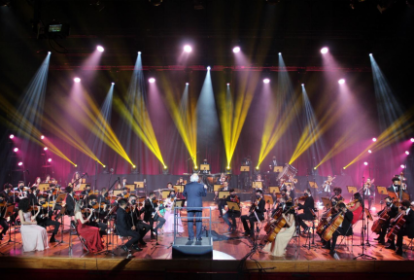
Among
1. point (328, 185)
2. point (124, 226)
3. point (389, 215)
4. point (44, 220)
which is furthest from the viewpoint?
point (328, 185)

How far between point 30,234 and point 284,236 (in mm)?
6188

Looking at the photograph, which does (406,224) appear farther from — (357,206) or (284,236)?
(284,236)

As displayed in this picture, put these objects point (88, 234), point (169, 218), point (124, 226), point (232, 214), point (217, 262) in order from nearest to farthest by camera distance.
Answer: point (217, 262) → point (124, 226) → point (88, 234) → point (232, 214) → point (169, 218)

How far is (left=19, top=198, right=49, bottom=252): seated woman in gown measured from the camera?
299 inches

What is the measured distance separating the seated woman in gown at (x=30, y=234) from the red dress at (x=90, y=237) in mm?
992

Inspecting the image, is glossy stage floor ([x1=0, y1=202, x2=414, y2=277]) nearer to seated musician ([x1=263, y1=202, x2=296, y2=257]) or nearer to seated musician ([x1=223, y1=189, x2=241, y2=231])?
seated musician ([x1=263, y1=202, x2=296, y2=257])

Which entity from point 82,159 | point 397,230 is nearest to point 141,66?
point 82,159

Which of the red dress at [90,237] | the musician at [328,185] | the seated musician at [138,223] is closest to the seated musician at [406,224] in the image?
the seated musician at [138,223]

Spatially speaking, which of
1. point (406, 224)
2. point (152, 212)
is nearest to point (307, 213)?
point (406, 224)

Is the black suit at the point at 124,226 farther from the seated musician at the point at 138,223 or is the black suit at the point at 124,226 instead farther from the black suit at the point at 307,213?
the black suit at the point at 307,213

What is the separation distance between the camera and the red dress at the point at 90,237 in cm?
757

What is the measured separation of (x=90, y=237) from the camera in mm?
7586

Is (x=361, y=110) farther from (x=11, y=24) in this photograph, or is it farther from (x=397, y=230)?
(x=11, y=24)

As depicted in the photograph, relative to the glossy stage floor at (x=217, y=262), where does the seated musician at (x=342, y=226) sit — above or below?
above
